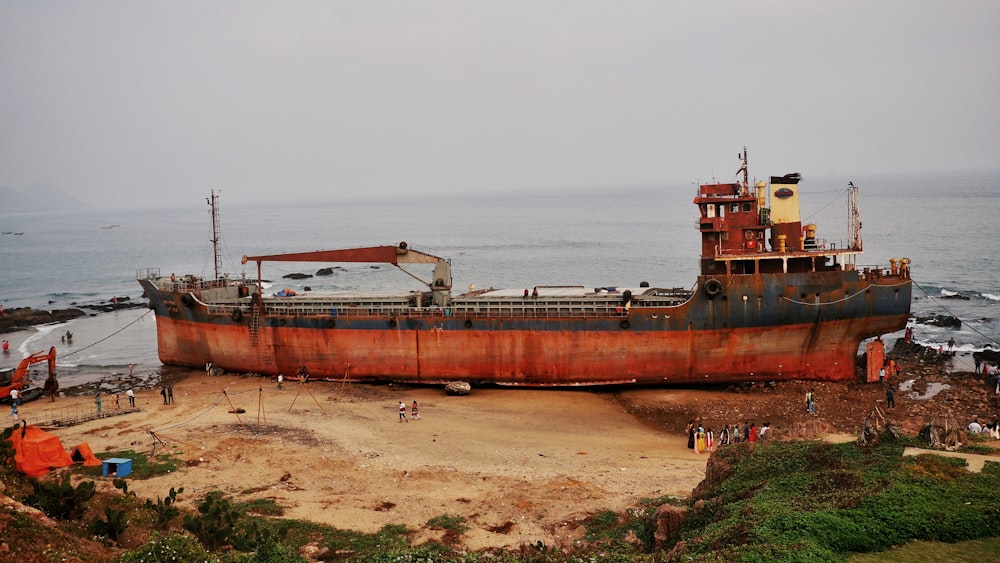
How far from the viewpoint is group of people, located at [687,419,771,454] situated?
26.0m

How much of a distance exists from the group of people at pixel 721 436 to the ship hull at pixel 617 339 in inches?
216

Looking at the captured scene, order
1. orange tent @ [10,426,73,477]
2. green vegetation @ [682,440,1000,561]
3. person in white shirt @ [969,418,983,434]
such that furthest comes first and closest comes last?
person in white shirt @ [969,418,983,434]
orange tent @ [10,426,73,477]
green vegetation @ [682,440,1000,561]

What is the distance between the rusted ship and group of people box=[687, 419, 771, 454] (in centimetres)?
566

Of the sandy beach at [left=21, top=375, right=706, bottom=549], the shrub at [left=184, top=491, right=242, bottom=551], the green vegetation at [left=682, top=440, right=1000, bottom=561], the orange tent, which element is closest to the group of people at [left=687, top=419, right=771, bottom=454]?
the sandy beach at [left=21, top=375, right=706, bottom=549]

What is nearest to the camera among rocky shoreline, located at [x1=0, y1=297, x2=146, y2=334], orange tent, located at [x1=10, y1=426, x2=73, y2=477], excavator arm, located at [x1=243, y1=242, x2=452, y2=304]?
orange tent, located at [x1=10, y1=426, x2=73, y2=477]

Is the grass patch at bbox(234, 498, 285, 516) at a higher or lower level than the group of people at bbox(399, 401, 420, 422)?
lower

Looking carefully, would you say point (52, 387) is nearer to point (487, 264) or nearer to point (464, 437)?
point (464, 437)

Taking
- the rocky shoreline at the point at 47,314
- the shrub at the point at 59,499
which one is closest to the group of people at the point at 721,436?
the shrub at the point at 59,499

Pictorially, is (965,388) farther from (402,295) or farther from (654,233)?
(654,233)

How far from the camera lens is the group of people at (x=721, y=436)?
2603 centimetres

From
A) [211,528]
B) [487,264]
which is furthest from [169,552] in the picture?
[487,264]

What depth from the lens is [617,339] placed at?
34.1 metres

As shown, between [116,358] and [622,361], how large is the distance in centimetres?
3404

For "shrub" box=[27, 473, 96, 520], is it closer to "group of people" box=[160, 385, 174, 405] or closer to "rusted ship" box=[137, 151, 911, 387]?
"group of people" box=[160, 385, 174, 405]
